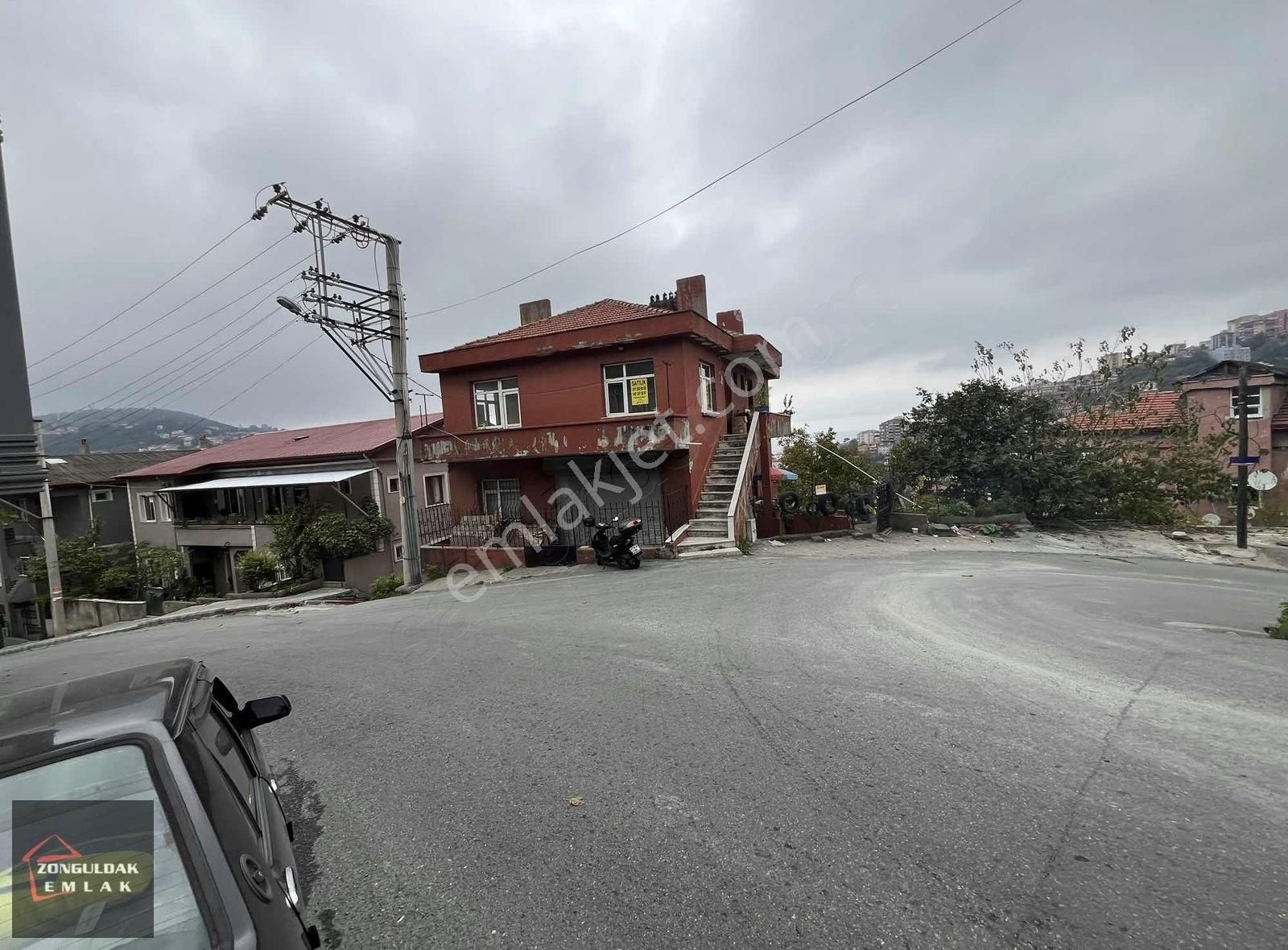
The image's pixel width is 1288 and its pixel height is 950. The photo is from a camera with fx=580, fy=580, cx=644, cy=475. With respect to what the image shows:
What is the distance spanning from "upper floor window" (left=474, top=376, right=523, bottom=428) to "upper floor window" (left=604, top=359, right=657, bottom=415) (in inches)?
115

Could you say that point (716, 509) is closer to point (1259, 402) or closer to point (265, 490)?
point (265, 490)

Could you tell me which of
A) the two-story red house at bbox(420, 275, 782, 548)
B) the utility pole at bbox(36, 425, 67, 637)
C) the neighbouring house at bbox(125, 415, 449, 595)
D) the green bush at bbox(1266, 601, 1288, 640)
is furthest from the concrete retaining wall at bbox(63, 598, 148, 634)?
the green bush at bbox(1266, 601, 1288, 640)

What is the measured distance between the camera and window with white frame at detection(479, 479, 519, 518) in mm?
17562

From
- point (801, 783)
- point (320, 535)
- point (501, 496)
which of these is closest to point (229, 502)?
point (320, 535)

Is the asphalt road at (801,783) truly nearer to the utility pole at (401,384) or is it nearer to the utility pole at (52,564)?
the utility pole at (401,384)

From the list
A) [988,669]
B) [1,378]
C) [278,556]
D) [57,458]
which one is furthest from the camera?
[57,458]

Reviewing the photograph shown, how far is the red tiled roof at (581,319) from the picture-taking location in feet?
55.4

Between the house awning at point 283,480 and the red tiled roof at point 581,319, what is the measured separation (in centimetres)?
683

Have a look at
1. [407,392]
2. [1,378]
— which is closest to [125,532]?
[407,392]

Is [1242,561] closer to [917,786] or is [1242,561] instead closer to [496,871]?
[917,786]

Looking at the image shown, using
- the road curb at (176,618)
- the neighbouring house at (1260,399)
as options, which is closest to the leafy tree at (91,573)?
the road curb at (176,618)

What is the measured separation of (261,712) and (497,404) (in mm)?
15150

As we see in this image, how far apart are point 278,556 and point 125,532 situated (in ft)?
51.0

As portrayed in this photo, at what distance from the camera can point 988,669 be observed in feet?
17.7
